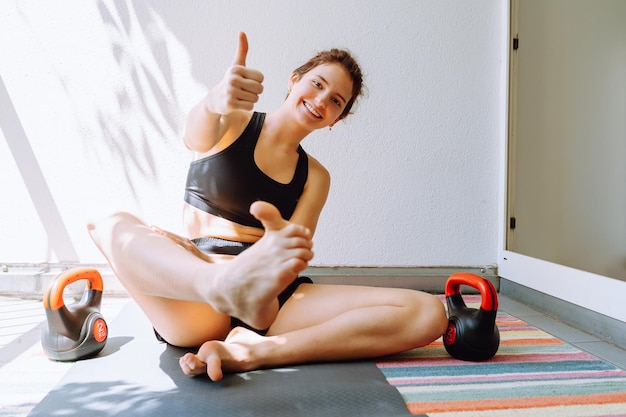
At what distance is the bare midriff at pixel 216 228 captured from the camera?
5.50 feet

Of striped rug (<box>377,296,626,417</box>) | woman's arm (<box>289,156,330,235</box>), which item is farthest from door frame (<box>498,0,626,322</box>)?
woman's arm (<box>289,156,330,235</box>)

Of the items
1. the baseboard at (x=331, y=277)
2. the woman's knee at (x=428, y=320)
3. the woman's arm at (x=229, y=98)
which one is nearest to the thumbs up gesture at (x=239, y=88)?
the woman's arm at (x=229, y=98)

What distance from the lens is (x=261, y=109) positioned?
2758 mm

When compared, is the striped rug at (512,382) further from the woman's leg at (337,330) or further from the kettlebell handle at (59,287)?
the kettlebell handle at (59,287)

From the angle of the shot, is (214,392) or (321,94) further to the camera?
(321,94)

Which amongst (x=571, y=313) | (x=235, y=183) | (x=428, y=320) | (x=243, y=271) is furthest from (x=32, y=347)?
(x=571, y=313)

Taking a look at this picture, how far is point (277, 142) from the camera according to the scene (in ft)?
5.72

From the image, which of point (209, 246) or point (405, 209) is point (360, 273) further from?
point (209, 246)

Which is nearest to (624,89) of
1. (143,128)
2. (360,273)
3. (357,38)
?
(357,38)

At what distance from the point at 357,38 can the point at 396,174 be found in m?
0.76

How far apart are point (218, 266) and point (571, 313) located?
1789 millimetres

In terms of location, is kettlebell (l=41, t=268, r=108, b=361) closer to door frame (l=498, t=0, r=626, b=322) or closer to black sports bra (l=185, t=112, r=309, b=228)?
black sports bra (l=185, t=112, r=309, b=228)

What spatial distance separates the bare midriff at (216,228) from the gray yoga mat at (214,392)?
41 cm

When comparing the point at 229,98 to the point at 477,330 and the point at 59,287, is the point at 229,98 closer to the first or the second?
the point at 59,287
